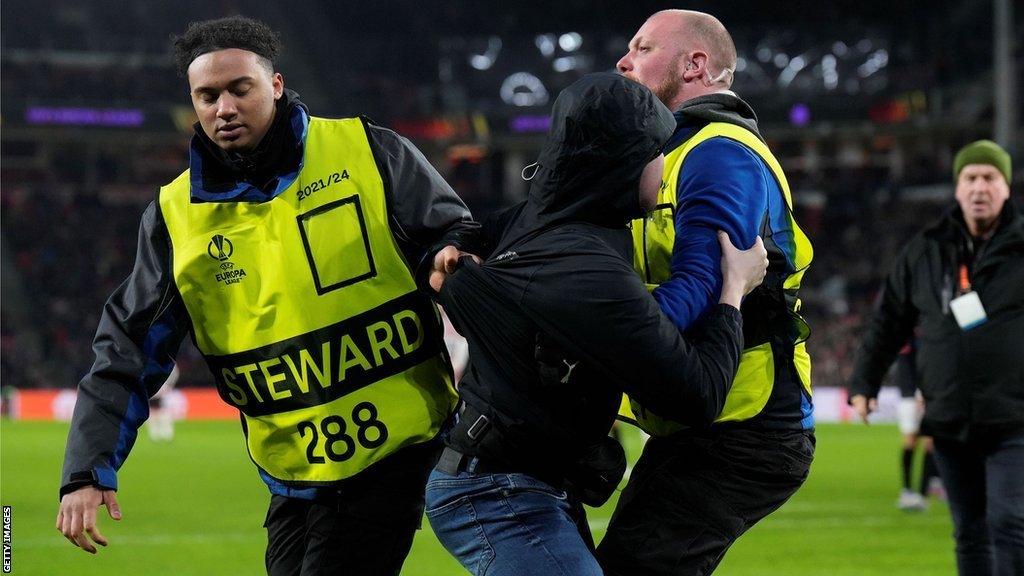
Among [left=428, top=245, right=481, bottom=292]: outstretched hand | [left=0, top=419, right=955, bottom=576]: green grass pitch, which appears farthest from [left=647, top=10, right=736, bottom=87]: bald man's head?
[left=0, top=419, right=955, bottom=576]: green grass pitch

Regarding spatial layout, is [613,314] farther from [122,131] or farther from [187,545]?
[122,131]

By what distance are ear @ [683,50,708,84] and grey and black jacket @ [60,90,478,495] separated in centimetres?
77

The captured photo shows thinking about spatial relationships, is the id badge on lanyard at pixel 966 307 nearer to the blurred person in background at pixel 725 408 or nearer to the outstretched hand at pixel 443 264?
the blurred person in background at pixel 725 408

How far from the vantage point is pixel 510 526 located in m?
2.99

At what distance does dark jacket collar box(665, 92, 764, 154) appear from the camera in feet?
11.7

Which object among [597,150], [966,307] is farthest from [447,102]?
[597,150]

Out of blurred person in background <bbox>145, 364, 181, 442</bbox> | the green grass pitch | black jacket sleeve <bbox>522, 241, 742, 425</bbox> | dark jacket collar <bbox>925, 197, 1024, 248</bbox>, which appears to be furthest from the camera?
blurred person in background <bbox>145, 364, 181, 442</bbox>

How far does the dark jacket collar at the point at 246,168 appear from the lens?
3771 mm

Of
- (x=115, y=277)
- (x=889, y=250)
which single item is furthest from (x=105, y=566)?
(x=889, y=250)

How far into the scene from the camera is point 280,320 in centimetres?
377

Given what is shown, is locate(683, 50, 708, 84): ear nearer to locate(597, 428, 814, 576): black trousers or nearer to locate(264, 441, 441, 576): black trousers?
locate(597, 428, 814, 576): black trousers

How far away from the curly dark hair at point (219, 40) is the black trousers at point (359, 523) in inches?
49.5

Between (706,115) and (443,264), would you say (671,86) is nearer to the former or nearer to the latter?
(706,115)

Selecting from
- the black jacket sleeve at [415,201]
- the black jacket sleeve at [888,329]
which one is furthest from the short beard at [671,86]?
the black jacket sleeve at [888,329]
